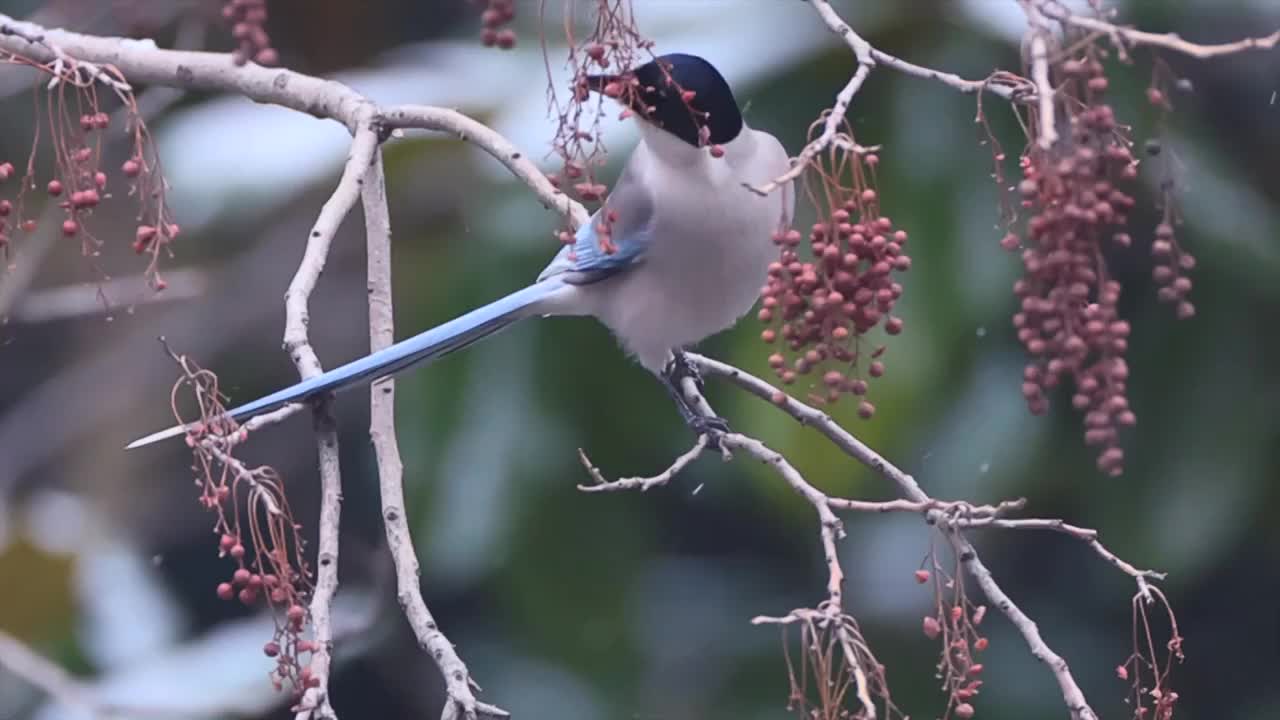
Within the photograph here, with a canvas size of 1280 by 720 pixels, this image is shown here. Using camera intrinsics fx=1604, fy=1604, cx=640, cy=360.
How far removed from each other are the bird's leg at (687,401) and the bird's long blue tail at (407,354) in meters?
0.22

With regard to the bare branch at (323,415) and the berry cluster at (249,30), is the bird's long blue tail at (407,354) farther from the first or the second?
the berry cluster at (249,30)

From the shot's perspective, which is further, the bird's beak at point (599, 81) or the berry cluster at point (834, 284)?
the bird's beak at point (599, 81)

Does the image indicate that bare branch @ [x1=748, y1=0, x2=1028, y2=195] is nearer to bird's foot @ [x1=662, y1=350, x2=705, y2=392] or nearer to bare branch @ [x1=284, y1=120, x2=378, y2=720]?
bare branch @ [x1=284, y1=120, x2=378, y2=720]

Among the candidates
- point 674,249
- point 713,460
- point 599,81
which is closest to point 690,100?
point 674,249

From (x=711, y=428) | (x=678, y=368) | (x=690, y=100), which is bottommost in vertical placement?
(x=711, y=428)

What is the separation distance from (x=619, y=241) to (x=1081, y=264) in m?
1.23

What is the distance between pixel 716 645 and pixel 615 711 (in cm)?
32

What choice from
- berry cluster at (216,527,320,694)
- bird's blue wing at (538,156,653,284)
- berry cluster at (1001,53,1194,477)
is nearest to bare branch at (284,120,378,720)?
berry cluster at (216,527,320,694)

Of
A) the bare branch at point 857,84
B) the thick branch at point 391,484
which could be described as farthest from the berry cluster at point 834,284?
the thick branch at point 391,484

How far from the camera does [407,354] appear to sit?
2061 millimetres

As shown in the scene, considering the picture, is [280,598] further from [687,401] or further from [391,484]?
[687,401]

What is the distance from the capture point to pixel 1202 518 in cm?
343

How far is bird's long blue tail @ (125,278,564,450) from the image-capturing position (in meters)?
1.84

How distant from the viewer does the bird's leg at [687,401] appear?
227 cm
